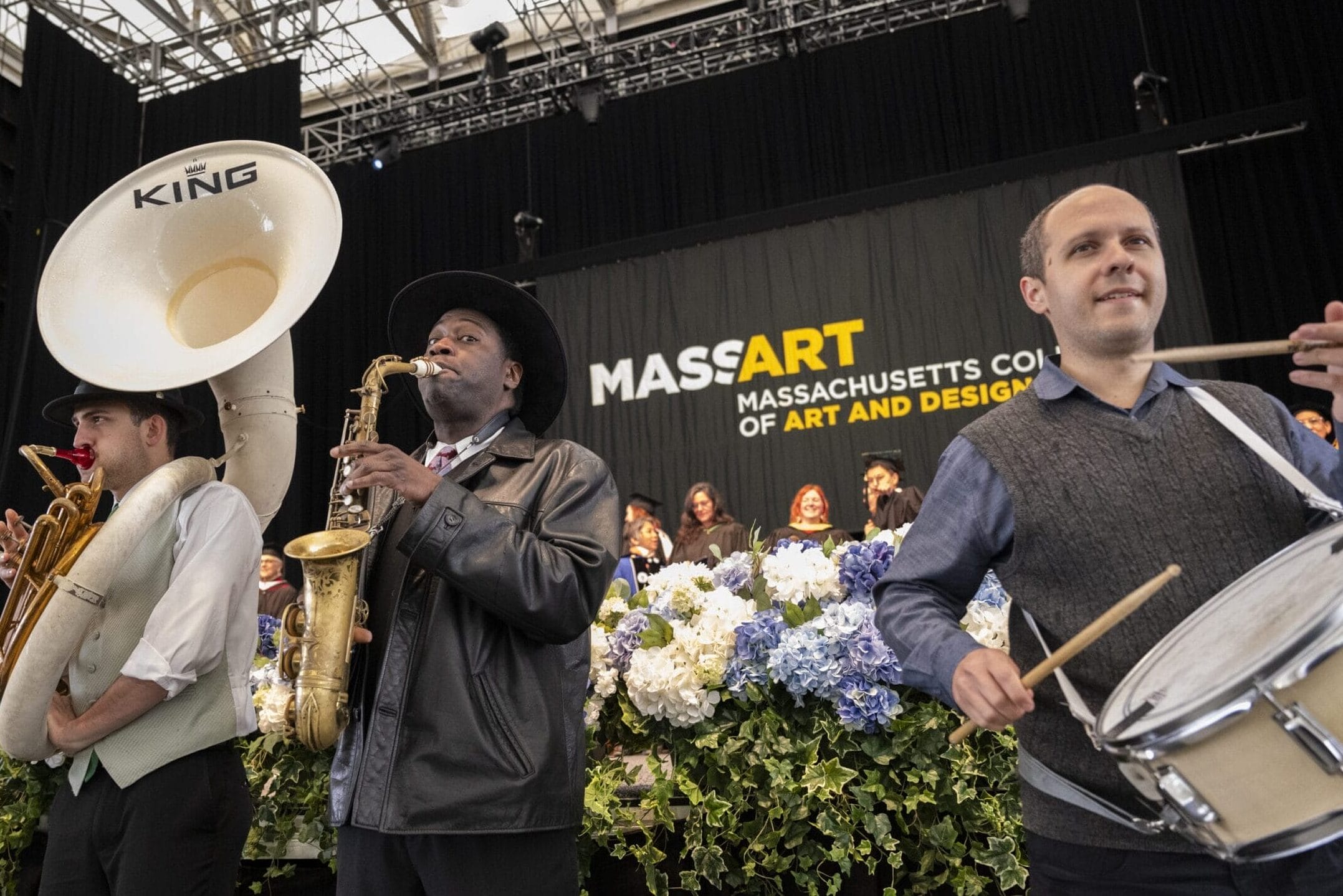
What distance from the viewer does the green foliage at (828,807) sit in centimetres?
214

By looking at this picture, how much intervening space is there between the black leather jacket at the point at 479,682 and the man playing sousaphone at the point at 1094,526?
60 centimetres

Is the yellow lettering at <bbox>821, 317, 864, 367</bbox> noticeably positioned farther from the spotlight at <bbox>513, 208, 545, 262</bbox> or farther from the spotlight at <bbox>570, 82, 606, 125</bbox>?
the spotlight at <bbox>513, 208, 545, 262</bbox>

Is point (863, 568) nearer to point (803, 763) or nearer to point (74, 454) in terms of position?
point (803, 763)

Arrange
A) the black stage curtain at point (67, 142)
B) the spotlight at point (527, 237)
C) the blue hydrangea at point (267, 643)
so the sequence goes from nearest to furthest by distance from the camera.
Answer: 1. the blue hydrangea at point (267, 643)
2. the black stage curtain at point (67, 142)
3. the spotlight at point (527, 237)

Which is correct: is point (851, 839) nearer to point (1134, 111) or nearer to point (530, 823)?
point (530, 823)

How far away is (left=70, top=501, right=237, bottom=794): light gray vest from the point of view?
2.04 m

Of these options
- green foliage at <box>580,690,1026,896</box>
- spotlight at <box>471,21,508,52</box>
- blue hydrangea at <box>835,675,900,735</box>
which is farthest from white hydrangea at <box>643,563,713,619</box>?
spotlight at <box>471,21,508,52</box>

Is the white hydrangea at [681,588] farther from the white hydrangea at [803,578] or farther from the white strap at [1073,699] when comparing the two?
the white strap at [1073,699]

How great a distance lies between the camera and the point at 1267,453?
132 centimetres

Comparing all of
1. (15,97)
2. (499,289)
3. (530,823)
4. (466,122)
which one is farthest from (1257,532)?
(15,97)

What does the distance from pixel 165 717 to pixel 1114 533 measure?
5.89 ft

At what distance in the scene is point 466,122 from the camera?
424 inches

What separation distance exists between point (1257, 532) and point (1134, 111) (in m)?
8.84

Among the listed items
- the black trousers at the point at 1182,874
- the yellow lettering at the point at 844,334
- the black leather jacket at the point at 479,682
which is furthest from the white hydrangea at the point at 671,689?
the yellow lettering at the point at 844,334
